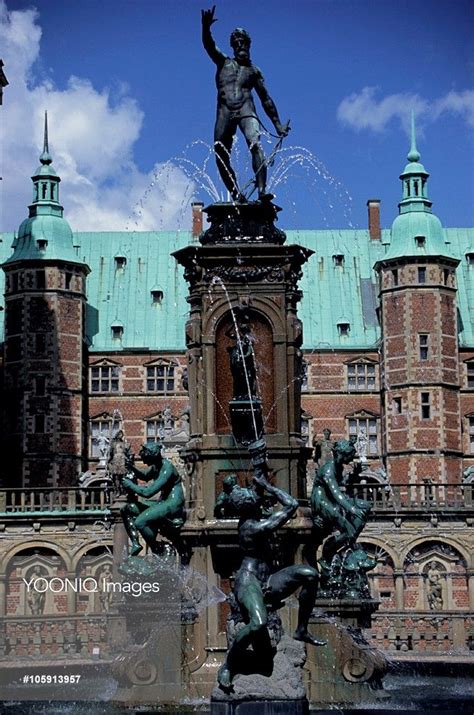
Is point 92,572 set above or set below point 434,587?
above

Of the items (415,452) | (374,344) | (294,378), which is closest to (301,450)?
(294,378)

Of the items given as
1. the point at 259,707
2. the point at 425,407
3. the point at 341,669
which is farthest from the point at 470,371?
the point at 259,707

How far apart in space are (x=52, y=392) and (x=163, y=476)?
50.0 m

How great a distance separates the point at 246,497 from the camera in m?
15.4

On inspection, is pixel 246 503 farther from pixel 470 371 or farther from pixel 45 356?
pixel 470 371

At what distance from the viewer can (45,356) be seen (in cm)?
6938

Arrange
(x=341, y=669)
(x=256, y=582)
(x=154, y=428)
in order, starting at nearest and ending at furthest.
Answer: (x=256, y=582) → (x=341, y=669) → (x=154, y=428)

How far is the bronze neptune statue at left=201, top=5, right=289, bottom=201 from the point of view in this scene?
66.3ft

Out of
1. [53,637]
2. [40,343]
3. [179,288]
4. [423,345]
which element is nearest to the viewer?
[53,637]

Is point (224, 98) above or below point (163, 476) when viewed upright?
above

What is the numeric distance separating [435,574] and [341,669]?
122ft

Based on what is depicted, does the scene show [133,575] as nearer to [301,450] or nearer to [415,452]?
[301,450]

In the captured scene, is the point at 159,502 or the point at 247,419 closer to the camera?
the point at 247,419

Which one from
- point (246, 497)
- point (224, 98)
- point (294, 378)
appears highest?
point (224, 98)
